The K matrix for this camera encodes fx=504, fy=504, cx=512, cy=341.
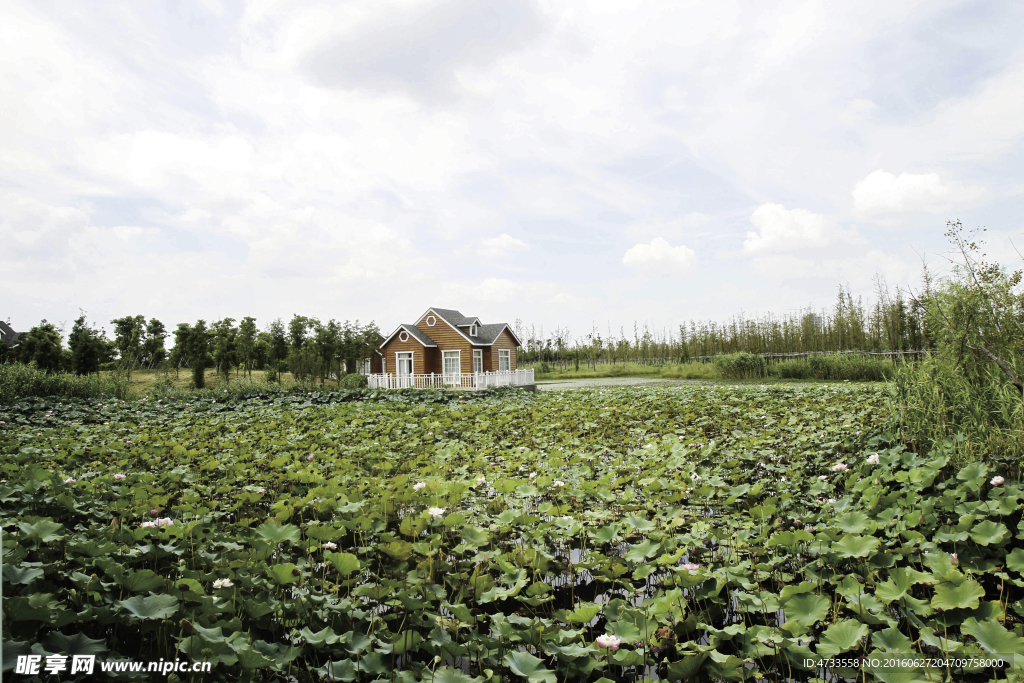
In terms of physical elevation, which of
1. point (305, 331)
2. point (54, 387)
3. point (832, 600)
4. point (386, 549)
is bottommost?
point (832, 600)

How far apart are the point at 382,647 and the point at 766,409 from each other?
7118 millimetres

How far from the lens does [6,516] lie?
117 inches

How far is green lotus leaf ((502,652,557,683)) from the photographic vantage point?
5.51ft

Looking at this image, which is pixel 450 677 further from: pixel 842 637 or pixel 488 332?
pixel 488 332

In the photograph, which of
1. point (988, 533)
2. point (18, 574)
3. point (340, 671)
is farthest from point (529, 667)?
point (988, 533)

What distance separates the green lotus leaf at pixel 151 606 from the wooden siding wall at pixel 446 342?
2025 cm

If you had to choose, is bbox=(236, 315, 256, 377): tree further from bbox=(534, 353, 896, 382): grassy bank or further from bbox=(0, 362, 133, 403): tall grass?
Result: bbox=(534, 353, 896, 382): grassy bank

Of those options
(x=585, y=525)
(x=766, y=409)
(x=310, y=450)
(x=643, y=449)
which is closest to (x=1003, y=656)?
(x=585, y=525)

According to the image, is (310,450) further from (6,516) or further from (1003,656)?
(1003,656)

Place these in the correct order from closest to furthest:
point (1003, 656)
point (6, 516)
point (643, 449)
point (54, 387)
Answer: point (1003, 656) → point (6, 516) → point (643, 449) → point (54, 387)

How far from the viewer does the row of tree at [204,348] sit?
19.1m

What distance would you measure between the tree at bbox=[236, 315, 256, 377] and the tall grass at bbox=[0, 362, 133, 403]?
42.9ft

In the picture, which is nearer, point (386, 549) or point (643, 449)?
point (386, 549)

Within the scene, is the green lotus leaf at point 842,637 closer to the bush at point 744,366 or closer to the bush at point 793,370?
the bush at point 793,370
